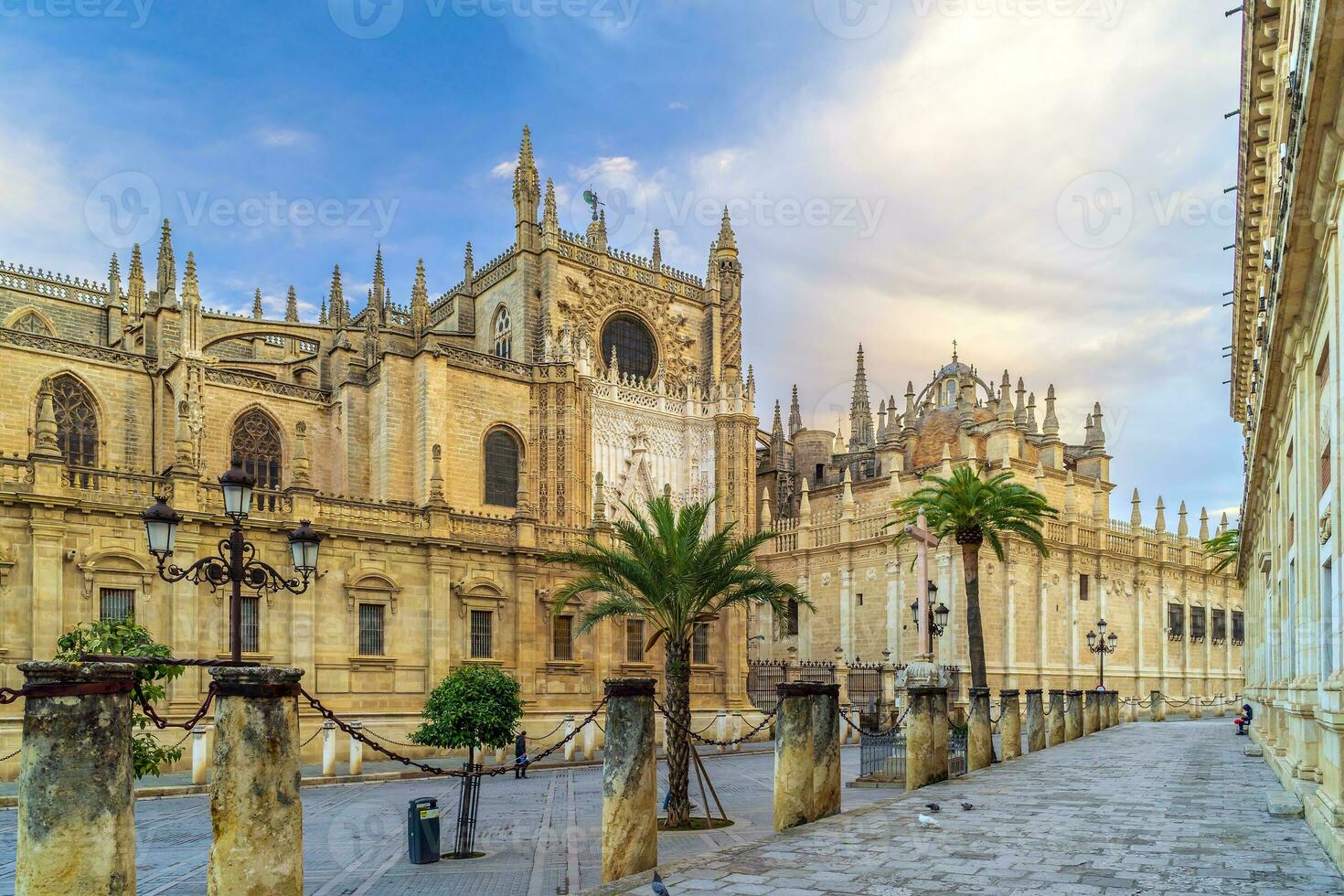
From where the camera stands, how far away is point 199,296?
3131 centimetres

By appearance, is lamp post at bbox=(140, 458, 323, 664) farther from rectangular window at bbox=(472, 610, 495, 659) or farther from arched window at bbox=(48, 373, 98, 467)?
arched window at bbox=(48, 373, 98, 467)

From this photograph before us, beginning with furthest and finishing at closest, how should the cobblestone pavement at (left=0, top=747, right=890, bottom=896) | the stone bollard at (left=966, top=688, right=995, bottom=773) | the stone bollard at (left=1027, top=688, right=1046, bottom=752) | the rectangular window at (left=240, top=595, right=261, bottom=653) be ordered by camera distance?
the rectangular window at (left=240, top=595, right=261, bottom=653) → the stone bollard at (left=1027, top=688, right=1046, bottom=752) → the stone bollard at (left=966, top=688, right=995, bottom=773) → the cobblestone pavement at (left=0, top=747, right=890, bottom=896)

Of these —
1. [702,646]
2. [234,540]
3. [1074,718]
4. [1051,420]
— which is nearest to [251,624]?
[234,540]

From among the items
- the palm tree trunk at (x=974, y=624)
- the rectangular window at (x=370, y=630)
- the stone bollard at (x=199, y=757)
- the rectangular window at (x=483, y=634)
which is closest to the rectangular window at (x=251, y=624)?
the rectangular window at (x=370, y=630)

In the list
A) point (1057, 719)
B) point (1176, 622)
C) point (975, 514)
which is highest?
point (975, 514)

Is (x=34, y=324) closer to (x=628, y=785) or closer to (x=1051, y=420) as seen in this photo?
(x=628, y=785)

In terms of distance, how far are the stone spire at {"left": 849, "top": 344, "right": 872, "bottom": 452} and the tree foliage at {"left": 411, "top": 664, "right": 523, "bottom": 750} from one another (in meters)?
43.0

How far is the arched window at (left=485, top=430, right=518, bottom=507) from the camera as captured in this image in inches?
1446

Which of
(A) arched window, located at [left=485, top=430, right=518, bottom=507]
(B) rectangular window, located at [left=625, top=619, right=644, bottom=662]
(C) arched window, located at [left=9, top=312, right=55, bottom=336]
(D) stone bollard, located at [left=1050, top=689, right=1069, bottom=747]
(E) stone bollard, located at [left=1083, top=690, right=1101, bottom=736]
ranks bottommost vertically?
(E) stone bollard, located at [left=1083, top=690, right=1101, bottom=736]

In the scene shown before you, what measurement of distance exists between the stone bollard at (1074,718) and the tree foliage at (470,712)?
1614 cm

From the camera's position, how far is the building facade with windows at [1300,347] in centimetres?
758

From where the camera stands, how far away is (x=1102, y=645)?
135 feet

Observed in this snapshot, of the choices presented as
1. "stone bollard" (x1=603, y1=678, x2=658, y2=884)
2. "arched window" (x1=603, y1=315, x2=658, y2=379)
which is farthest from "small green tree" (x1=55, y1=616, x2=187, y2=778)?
"arched window" (x1=603, y1=315, x2=658, y2=379)

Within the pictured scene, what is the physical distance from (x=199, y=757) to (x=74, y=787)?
1581 cm
